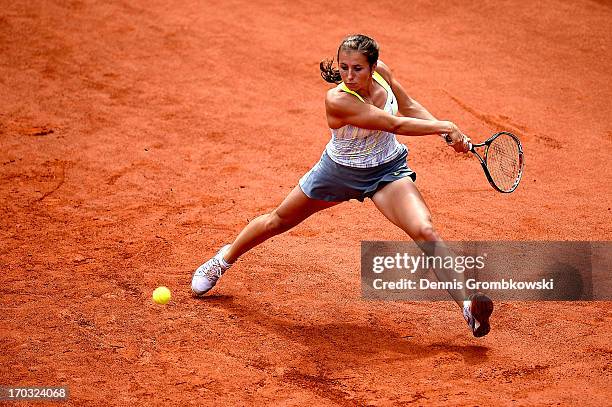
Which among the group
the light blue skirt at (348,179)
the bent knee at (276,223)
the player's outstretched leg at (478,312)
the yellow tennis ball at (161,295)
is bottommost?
the yellow tennis ball at (161,295)

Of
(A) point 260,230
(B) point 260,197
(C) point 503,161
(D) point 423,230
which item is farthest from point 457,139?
(B) point 260,197

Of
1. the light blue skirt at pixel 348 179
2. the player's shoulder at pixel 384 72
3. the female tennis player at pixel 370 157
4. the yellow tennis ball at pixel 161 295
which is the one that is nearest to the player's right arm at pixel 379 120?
the female tennis player at pixel 370 157

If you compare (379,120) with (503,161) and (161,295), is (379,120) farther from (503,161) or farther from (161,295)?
(161,295)

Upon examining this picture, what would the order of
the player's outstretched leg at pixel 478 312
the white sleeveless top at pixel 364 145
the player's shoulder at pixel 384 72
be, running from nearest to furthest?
the player's outstretched leg at pixel 478 312, the white sleeveless top at pixel 364 145, the player's shoulder at pixel 384 72

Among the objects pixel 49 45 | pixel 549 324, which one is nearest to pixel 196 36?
pixel 49 45

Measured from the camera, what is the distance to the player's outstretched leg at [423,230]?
5.22 metres

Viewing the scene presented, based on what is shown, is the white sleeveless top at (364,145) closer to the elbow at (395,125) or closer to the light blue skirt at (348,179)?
the light blue skirt at (348,179)

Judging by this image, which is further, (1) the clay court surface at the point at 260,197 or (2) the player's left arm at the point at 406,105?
(2) the player's left arm at the point at 406,105

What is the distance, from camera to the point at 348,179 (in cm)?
564

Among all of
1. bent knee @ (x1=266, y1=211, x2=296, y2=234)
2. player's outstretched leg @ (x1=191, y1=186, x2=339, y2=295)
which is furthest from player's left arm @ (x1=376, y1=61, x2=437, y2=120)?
bent knee @ (x1=266, y1=211, x2=296, y2=234)

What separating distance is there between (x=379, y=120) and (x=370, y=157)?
359 millimetres

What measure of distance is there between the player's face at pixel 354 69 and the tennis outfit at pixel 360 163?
29 cm

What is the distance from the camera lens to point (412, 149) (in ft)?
29.6

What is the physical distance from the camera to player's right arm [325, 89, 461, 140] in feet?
17.4
